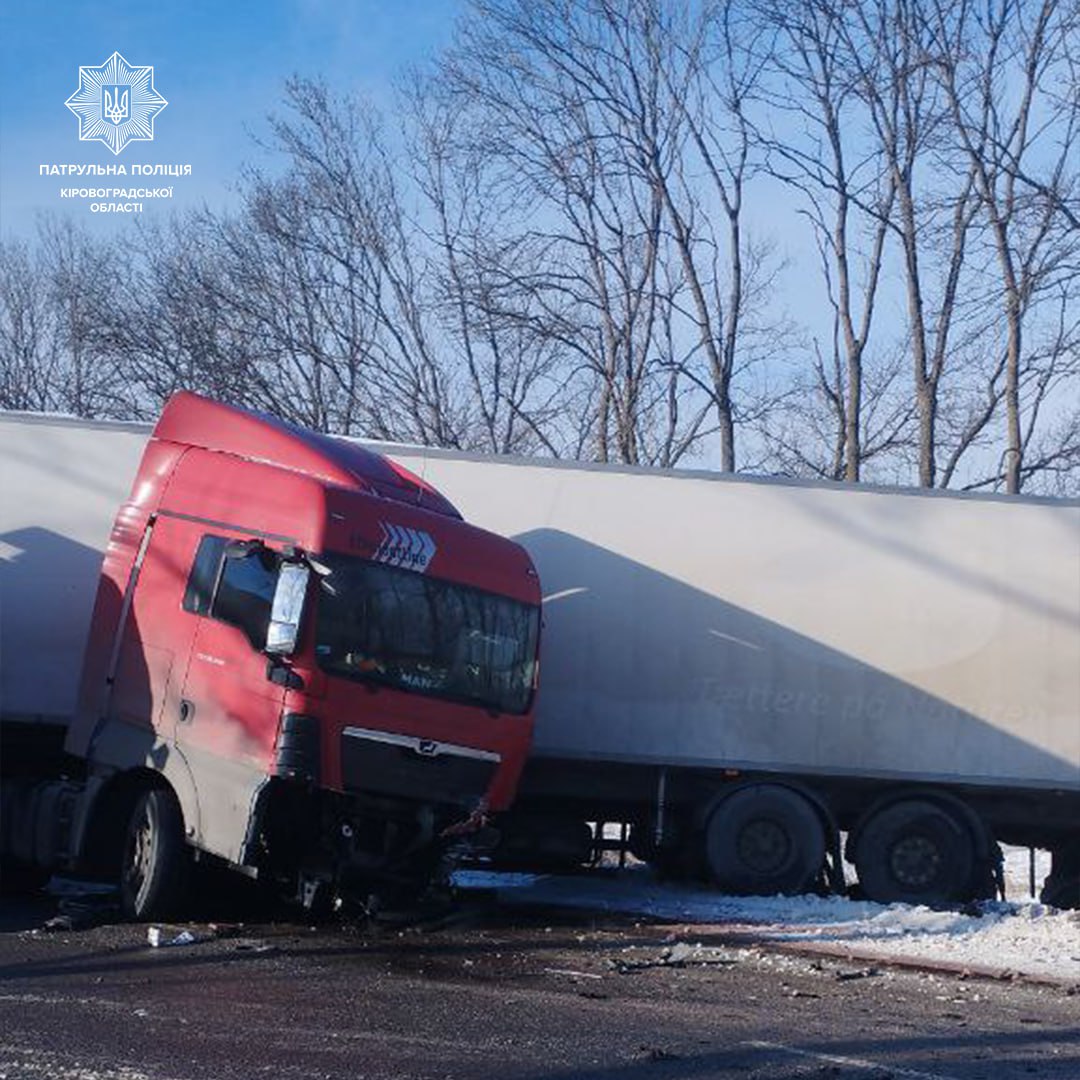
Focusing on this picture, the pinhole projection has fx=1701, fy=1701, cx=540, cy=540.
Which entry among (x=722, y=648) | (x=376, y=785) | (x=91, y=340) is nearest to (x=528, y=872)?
(x=722, y=648)

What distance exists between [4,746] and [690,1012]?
738cm

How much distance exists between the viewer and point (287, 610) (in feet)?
37.2

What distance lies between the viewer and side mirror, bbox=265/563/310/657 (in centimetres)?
1130

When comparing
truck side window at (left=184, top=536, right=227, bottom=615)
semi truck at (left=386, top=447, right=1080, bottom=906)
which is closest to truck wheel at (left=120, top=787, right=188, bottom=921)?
truck side window at (left=184, top=536, right=227, bottom=615)

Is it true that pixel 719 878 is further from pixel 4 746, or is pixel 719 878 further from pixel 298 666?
pixel 4 746

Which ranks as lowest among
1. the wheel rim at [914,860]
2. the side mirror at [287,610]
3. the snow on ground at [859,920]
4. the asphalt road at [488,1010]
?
the asphalt road at [488,1010]

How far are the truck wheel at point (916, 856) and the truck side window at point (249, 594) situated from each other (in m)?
6.39

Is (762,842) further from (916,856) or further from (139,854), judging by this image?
(139,854)

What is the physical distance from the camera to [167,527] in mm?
12672

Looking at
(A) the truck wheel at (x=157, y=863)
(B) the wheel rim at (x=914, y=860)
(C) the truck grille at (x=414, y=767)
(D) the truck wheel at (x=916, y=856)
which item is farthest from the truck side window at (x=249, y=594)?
(B) the wheel rim at (x=914, y=860)

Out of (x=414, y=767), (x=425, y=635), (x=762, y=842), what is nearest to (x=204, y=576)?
(x=425, y=635)

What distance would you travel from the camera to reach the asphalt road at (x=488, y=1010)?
7.83 m

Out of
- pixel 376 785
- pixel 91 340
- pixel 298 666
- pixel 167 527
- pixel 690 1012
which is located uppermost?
pixel 91 340

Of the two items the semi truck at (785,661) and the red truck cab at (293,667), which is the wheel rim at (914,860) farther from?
the red truck cab at (293,667)
